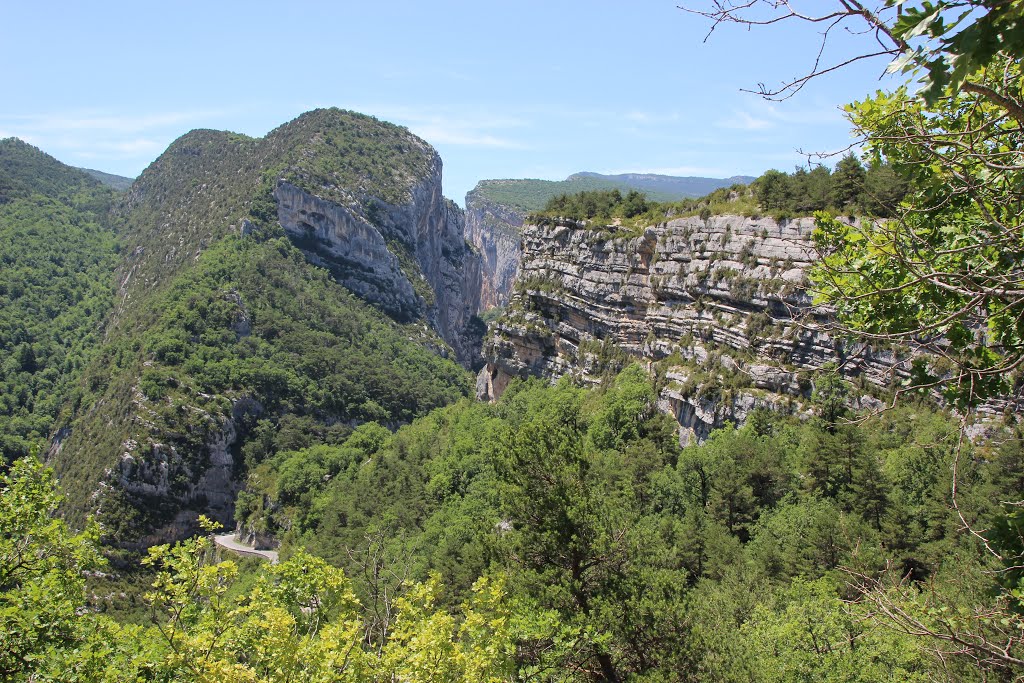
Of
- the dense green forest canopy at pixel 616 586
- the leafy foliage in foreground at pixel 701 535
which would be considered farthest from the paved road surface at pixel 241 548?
the dense green forest canopy at pixel 616 586

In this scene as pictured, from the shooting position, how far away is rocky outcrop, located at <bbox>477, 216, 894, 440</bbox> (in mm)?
41344

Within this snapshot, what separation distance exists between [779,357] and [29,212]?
6014 inches

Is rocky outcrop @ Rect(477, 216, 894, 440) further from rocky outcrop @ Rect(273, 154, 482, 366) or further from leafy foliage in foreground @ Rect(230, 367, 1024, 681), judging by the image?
rocky outcrop @ Rect(273, 154, 482, 366)

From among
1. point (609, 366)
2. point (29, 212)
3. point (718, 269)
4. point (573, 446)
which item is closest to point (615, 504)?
point (573, 446)

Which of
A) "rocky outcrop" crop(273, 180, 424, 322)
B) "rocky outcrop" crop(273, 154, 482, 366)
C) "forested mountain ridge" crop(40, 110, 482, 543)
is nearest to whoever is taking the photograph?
"forested mountain ridge" crop(40, 110, 482, 543)

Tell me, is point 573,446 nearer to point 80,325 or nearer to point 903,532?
point 903,532

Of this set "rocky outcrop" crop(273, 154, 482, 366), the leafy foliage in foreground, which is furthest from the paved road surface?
"rocky outcrop" crop(273, 154, 482, 366)

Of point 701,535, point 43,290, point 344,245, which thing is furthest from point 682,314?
point 43,290

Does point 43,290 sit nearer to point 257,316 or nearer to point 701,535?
point 257,316

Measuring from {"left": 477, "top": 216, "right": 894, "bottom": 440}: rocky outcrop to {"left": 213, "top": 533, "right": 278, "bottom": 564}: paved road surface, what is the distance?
3201 cm

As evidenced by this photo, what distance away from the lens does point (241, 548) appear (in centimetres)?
7106

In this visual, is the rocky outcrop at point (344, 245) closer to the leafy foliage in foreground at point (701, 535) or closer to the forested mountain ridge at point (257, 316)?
the forested mountain ridge at point (257, 316)

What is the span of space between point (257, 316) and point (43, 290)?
148 feet

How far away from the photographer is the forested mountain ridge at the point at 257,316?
7719cm
